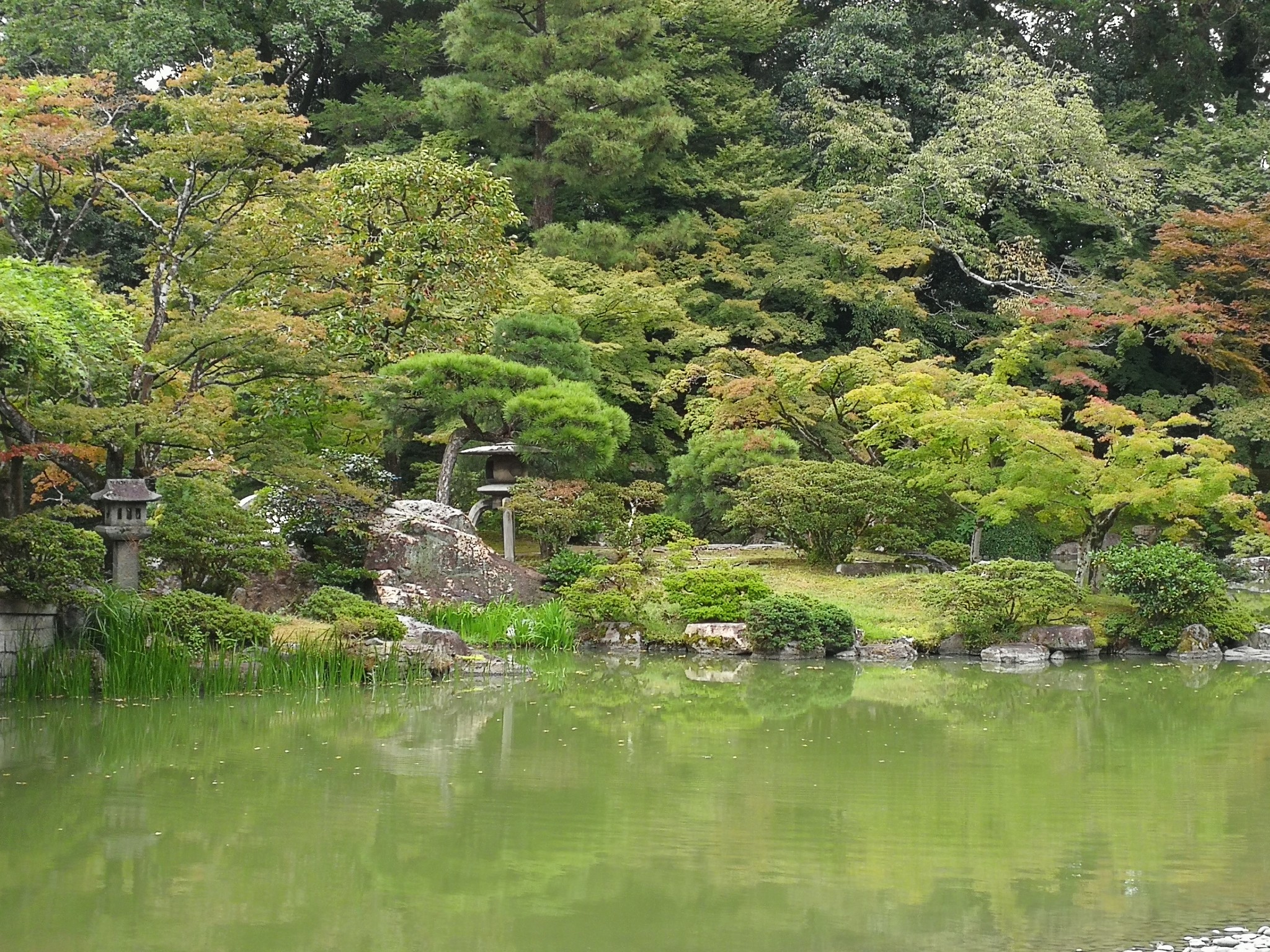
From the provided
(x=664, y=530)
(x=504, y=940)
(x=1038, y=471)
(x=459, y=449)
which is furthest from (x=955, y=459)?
(x=504, y=940)

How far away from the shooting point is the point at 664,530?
13.9 meters

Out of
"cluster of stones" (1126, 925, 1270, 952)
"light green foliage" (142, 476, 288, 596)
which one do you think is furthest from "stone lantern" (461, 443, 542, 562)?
"cluster of stones" (1126, 925, 1270, 952)

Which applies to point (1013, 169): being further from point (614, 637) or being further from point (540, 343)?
point (614, 637)

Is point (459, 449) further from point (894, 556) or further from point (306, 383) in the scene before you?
point (894, 556)

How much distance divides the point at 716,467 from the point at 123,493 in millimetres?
7208

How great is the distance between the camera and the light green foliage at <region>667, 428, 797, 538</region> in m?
14.7

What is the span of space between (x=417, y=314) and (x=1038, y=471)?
7.08m

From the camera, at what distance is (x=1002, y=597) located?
11.1 meters

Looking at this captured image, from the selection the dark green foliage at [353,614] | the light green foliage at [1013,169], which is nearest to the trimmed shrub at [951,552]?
the light green foliage at [1013,169]

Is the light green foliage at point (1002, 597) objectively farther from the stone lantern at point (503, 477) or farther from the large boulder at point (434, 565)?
the stone lantern at point (503, 477)

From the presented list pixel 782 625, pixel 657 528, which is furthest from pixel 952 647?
pixel 657 528

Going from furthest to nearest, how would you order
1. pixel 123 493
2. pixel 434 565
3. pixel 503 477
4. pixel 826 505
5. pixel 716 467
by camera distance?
pixel 716 467 → pixel 503 477 → pixel 826 505 → pixel 434 565 → pixel 123 493

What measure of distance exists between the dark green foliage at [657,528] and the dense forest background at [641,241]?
1057 millimetres

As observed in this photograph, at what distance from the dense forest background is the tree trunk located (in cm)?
4
